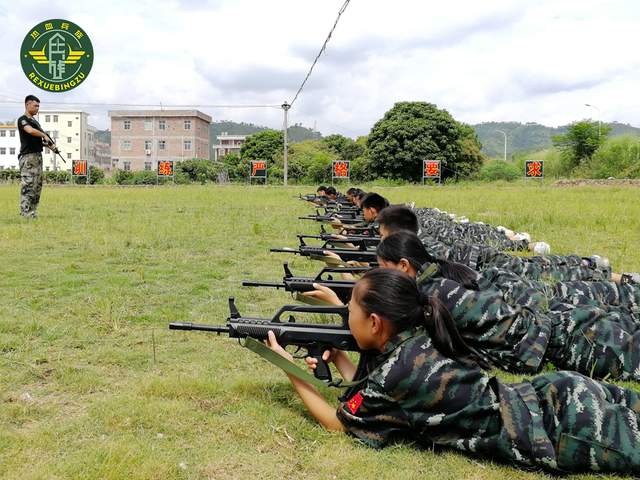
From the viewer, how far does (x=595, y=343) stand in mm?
3518

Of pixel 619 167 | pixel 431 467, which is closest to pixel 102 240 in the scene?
pixel 431 467

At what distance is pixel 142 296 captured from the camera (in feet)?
18.5

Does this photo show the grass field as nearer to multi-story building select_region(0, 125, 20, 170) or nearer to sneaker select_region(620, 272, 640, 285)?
sneaker select_region(620, 272, 640, 285)

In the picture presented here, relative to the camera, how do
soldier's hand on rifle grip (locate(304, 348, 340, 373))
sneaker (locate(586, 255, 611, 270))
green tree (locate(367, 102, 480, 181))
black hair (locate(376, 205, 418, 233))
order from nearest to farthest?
soldier's hand on rifle grip (locate(304, 348, 340, 373)), black hair (locate(376, 205, 418, 233)), sneaker (locate(586, 255, 611, 270)), green tree (locate(367, 102, 480, 181))

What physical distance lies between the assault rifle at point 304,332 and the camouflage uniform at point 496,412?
309 millimetres

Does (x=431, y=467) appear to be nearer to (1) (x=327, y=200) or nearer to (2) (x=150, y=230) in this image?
(2) (x=150, y=230)

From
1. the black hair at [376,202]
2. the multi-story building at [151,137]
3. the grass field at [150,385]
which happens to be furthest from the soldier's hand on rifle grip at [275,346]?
the multi-story building at [151,137]

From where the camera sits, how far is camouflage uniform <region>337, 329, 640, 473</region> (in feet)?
8.11

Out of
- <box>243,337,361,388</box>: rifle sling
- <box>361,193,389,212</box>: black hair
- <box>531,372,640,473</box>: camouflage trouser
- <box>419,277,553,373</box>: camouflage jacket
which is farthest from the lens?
<box>361,193,389,212</box>: black hair

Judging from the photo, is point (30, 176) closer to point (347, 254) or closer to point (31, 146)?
point (31, 146)

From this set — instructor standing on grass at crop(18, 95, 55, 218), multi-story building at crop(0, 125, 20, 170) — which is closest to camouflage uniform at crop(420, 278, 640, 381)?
instructor standing on grass at crop(18, 95, 55, 218)

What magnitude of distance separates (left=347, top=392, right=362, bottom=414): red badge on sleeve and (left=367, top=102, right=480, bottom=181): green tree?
119 feet

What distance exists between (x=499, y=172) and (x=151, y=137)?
149ft

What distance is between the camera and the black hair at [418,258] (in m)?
3.69
